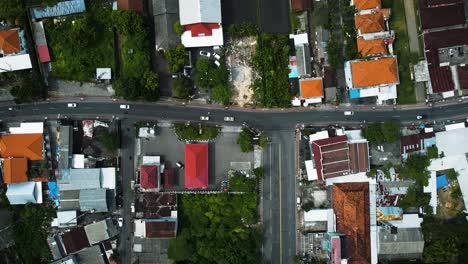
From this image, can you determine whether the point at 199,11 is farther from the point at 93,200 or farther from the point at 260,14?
Result: the point at 93,200

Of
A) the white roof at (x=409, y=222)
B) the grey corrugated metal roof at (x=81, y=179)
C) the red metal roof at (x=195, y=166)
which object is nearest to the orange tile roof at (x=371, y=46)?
the white roof at (x=409, y=222)

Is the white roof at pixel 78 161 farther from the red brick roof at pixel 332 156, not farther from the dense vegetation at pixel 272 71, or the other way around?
the red brick roof at pixel 332 156

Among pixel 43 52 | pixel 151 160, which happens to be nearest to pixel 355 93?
pixel 151 160

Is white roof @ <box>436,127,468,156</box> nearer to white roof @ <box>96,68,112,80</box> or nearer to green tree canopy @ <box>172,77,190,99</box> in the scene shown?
green tree canopy @ <box>172,77,190,99</box>

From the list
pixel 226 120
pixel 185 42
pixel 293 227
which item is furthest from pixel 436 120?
pixel 185 42

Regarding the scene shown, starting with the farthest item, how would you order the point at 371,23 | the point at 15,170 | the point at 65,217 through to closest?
the point at 371,23 < the point at 65,217 < the point at 15,170

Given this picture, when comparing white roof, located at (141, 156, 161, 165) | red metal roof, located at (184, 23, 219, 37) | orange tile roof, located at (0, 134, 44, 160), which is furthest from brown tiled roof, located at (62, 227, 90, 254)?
red metal roof, located at (184, 23, 219, 37)
